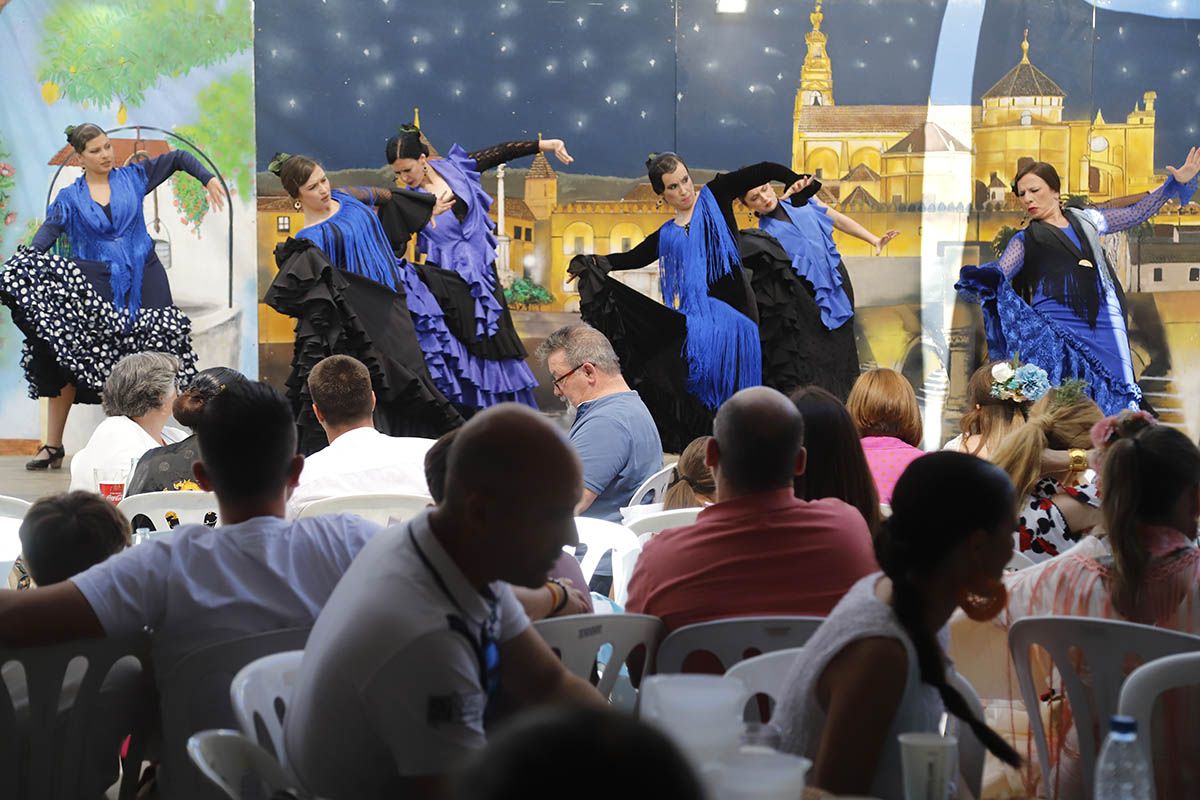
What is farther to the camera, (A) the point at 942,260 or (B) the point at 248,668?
(A) the point at 942,260

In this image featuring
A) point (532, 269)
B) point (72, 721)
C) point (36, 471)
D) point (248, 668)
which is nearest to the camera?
point (248, 668)

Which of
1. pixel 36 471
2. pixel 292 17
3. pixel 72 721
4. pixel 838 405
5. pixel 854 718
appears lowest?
pixel 36 471

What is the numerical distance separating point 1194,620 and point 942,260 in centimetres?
739

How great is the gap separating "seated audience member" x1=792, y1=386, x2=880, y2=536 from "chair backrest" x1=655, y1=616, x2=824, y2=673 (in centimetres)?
83

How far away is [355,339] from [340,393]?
359cm

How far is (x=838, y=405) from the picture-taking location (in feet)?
9.71

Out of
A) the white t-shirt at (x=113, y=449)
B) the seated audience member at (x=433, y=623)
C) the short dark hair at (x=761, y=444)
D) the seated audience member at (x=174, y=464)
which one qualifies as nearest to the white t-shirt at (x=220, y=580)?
the seated audience member at (x=433, y=623)

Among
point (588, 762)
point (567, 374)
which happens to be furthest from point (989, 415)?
point (588, 762)

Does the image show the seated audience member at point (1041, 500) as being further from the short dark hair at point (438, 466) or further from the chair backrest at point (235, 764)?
the chair backrest at point (235, 764)

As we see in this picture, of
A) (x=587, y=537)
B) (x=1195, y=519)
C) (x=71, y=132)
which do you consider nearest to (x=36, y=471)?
(x=71, y=132)

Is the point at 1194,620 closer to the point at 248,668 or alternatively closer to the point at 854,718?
the point at 854,718

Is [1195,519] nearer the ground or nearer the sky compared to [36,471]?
nearer the sky

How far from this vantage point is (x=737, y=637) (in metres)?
2.14

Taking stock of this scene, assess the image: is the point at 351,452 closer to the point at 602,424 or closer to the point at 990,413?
the point at 602,424
